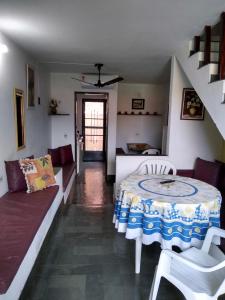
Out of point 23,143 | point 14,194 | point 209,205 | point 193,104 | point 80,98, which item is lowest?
point 14,194

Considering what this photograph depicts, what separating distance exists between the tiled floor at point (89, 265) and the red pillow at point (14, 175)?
0.72m

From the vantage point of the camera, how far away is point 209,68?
2.52 metres

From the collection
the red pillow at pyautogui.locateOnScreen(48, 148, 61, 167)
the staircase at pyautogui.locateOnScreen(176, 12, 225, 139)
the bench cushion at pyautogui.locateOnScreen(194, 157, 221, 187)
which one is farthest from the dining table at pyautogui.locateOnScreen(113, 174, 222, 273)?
the red pillow at pyautogui.locateOnScreen(48, 148, 61, 167)

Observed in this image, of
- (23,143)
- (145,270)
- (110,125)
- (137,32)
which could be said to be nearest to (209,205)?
(145,270)

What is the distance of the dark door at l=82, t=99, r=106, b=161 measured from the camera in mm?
8055

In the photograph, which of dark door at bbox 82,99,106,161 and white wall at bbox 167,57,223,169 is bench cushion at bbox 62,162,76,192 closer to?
white wall at bbox 167,57,223,169

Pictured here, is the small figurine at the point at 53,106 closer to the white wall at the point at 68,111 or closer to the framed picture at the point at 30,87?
the white wall at the point at 68,111

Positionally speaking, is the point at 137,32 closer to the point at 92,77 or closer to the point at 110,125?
the point at 92,77

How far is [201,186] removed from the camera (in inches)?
95.1

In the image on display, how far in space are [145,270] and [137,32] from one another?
2.52 meters

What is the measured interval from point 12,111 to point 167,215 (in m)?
2.33

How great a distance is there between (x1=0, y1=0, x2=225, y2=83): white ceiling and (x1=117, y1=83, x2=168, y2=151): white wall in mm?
2887

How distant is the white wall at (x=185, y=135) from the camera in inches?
140

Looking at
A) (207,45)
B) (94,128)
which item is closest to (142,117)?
(94,128)
